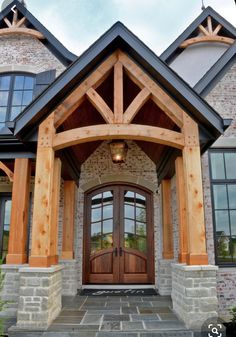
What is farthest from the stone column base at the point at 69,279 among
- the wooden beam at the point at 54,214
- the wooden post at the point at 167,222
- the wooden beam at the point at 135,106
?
the wooden beam at the point at 135,106

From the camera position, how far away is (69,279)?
260 inches

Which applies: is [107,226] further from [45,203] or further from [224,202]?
[45,203]

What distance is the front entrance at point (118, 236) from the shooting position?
7016 mm

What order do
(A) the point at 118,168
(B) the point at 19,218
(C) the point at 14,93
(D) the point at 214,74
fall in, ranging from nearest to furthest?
(B) the point at 19,218 < (D) the point at 214,74 < (A) the point at 118,168 < (C) the point at 14,93

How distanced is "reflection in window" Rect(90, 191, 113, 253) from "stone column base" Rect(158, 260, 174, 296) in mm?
1318

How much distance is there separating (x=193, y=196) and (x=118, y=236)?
307 cm

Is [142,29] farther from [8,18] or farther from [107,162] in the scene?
[107,162]

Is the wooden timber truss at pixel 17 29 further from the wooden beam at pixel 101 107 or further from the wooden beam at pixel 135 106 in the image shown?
the wooden beam at pixel 135 106

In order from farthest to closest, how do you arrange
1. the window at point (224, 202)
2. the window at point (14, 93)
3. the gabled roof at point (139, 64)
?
the window at point (14, 93)
the window at point (224, 202)
the gabled roof at point (139, 64)

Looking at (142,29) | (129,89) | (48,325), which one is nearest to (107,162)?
(129,89)

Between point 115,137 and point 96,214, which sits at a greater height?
point 115,137

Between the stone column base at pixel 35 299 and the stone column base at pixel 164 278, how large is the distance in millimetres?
2863

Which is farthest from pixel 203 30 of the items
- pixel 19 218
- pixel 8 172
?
pixel 19 218

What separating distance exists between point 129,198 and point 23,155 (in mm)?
2953
